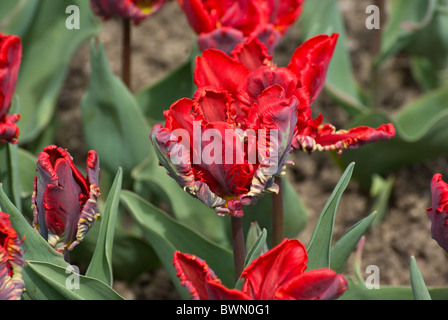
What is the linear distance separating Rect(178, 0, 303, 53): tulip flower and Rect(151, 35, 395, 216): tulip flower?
7.2 inches

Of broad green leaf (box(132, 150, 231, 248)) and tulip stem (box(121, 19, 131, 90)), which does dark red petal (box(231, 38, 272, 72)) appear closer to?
broad green leaf (box(132, 150, 231, 248))

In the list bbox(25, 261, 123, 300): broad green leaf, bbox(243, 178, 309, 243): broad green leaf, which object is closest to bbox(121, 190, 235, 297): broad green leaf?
bbox(243, 178, 309, 243): broad green leaf

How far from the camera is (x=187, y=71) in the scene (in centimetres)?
139

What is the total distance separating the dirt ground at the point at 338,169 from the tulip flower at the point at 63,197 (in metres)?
0.59

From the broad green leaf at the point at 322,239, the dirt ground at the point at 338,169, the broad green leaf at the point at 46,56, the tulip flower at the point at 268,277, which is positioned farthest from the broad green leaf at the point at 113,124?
the tulip flower at the point at 268,277

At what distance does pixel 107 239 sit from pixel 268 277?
24 cm

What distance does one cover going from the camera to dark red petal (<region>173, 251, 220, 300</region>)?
2.31ft

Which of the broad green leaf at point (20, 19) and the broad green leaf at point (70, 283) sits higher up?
the broad green leaf at point (20, 19)

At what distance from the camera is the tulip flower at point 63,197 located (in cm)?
79

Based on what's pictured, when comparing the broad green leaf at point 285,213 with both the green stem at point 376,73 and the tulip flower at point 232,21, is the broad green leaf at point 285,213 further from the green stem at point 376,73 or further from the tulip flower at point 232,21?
the green stem at point 376,73

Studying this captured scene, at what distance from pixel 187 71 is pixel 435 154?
51cm

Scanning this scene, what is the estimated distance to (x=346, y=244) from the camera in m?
0.96
